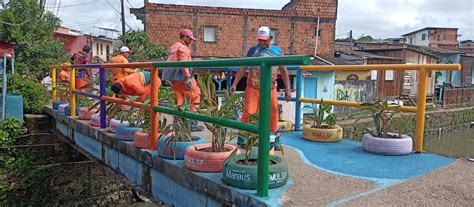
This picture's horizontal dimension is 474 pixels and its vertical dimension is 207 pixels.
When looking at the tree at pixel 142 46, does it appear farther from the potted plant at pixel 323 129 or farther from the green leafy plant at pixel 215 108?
the green leafy plant at pixel 215 108

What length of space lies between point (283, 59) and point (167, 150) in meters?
1.71

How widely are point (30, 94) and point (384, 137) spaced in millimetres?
9037

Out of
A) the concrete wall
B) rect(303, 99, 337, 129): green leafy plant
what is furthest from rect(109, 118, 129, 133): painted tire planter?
rect(303, 99, 337, 129): green leafy plant

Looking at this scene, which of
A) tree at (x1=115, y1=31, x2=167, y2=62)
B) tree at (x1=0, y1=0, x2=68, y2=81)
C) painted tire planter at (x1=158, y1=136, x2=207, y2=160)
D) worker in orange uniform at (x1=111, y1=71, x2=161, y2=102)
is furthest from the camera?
tree at (x1=115, y1=31, x2=167, y2=62)

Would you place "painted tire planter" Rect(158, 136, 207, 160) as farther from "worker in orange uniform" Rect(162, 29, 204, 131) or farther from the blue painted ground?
the blue painted ground

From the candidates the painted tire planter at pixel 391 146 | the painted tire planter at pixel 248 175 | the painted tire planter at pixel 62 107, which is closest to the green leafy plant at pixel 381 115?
the painted tire planter at pixel 391 146

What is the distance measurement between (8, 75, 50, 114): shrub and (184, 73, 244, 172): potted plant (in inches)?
305

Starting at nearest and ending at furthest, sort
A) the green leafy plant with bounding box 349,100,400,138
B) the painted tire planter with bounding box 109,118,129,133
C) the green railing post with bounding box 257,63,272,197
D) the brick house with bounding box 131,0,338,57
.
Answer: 1. the green railing post with bounding box 257,63,272,197
2. the green leafy plant with bounding box 349,100,400,138
3. the painted tire planter with bounding box 109,118,129,133
4. the brick house with bounding box 131,0,338,57

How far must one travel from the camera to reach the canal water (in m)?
15.0

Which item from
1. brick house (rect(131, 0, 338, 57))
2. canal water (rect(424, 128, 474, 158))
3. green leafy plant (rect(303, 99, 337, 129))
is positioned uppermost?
brick house (rect(131, 0, 338, 57))

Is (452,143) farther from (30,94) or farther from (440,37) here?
(440,37)

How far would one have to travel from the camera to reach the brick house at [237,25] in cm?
2153

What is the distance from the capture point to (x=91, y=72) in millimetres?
7539

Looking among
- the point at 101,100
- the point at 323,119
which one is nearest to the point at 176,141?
A: the point at 101,100
